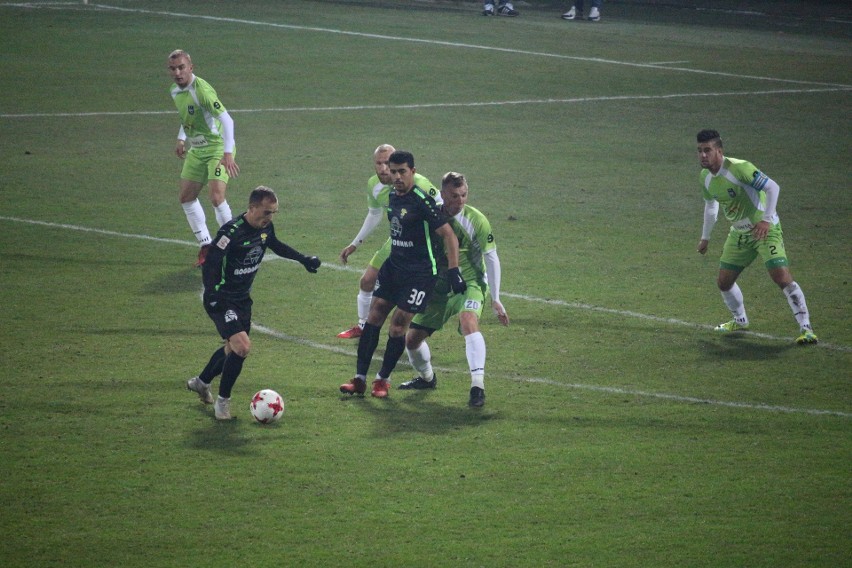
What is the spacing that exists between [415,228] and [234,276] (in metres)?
1.78

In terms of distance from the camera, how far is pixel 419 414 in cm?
1084

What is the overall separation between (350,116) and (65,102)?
6.74 m

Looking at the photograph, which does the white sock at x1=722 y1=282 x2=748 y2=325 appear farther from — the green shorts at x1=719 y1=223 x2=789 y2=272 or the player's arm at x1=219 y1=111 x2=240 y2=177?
the player's arm at x1=219 y1=111 x2=240 y2=177

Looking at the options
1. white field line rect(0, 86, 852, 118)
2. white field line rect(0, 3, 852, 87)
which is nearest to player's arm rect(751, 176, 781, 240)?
white field line rect(0, 86, 852, 118)

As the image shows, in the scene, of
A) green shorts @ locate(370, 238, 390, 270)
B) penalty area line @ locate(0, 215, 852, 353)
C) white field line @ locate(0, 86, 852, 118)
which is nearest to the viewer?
green shorts @ locate(370, 238, 390, 270)

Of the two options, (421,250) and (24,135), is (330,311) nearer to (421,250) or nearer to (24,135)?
(421,250)

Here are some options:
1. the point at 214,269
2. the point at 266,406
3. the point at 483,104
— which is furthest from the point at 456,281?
the point at 483,104

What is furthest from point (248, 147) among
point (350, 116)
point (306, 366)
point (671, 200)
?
point (306, 366)

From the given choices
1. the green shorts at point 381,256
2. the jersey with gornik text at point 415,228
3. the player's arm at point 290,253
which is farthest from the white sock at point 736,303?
the player's arm at point 290,253

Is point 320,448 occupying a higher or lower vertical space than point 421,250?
lower

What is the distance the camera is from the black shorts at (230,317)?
1046cm

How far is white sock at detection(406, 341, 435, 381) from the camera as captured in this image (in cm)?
1135

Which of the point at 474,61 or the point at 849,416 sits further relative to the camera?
the point at 474,61

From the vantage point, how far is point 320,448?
9.95m
